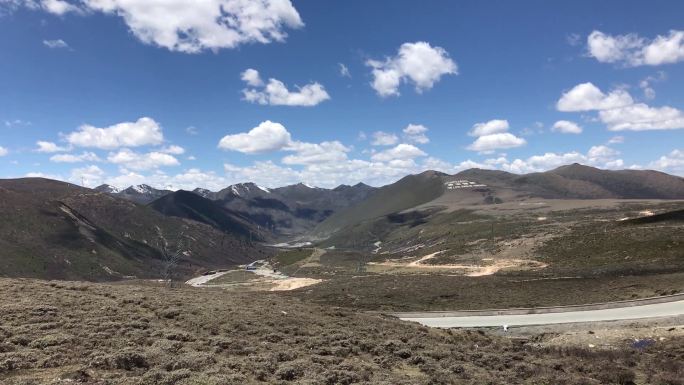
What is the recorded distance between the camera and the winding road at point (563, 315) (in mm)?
33719

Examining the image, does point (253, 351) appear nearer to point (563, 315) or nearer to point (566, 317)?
point (566, 317)

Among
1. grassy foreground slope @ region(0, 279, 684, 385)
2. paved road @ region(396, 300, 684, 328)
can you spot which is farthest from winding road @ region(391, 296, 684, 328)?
grassy foreground slope @ region(0, 279, 684, 385)

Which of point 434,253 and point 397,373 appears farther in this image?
point 434,253

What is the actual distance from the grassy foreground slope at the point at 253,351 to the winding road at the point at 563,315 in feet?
27.5

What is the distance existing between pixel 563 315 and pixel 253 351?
27523 millimetres

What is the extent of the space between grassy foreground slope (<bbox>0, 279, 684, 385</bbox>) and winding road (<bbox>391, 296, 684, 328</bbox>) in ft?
27.5

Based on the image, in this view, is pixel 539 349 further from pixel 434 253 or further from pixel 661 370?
pixel 434 253

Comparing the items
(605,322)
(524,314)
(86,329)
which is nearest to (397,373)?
(86,329)

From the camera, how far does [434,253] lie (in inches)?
5197

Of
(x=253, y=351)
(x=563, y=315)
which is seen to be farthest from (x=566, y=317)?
(x=253, y=351)

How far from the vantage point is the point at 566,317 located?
117ft

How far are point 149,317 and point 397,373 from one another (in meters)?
13.6

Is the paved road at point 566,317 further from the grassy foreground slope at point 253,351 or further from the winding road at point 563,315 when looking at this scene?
the grassy foreground slope at point 253,351

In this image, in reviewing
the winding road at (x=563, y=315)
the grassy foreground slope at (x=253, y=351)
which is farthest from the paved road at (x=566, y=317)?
the grassy foreground slope at (x=253, y=351)
